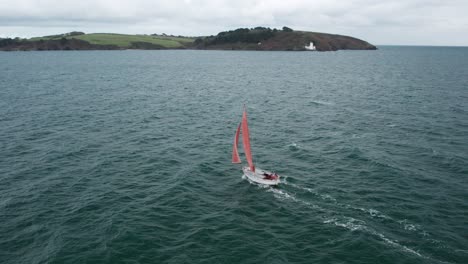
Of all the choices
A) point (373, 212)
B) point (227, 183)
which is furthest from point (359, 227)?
point (227, 183)

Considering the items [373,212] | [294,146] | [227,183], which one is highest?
[294,146]

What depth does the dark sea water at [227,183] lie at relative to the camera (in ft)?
121

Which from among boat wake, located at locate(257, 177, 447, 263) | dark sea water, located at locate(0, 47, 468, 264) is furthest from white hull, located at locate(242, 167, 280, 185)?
dark sea water, located at locate(0, 47, 468, 264)

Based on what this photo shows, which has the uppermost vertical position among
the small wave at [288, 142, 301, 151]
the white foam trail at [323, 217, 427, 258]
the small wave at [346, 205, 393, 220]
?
the small wave at [288, 142, 301, 151]

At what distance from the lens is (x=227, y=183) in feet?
173

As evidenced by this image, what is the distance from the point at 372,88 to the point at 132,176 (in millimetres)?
105293

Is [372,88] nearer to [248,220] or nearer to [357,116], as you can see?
[357,116]

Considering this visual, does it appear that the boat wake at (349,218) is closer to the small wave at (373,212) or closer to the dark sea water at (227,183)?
the small wave at (373,212)

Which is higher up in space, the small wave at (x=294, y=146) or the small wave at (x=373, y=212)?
the small wave at (x=294, y=146)

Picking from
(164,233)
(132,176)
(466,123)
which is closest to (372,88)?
(466,123)

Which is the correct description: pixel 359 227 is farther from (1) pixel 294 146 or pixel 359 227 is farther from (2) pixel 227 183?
(1) pixel 294 146

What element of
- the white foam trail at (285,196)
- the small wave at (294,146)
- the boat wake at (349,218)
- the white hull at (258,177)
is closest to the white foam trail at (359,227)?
the boat wake at (349,218)

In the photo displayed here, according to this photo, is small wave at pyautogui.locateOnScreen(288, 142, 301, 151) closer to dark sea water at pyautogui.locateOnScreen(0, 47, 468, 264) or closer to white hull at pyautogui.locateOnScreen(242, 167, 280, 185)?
dark sea water at pyautogui.locateOnScreen(0, 47, 468, 264)

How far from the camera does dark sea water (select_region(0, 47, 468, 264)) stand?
3700 centimetres
